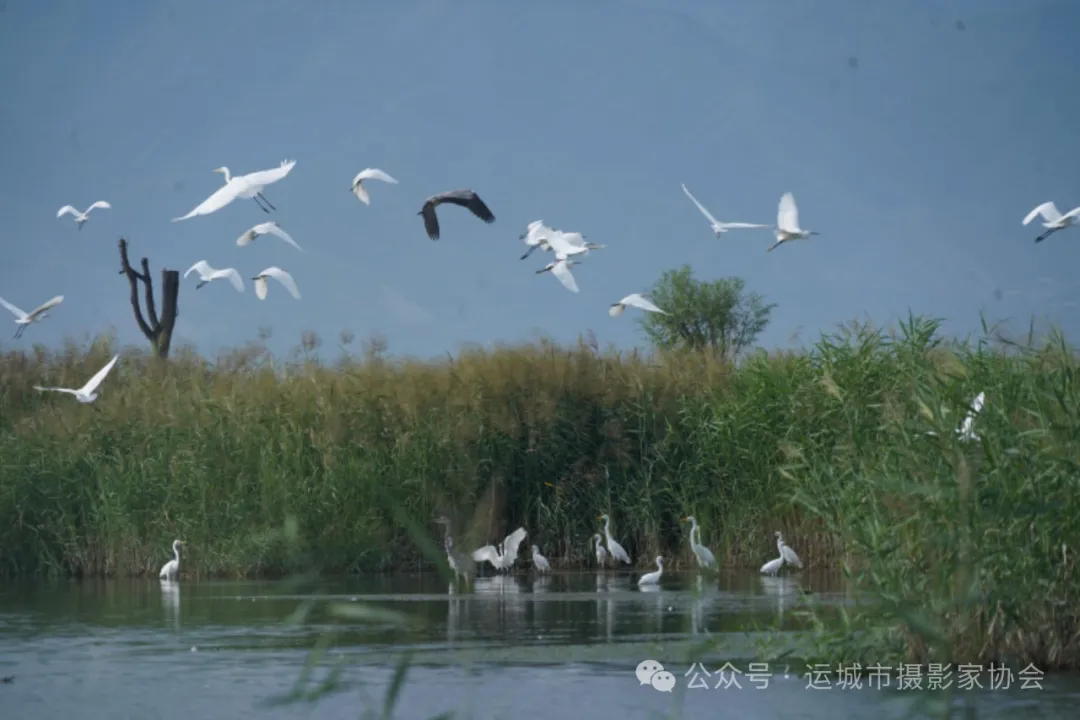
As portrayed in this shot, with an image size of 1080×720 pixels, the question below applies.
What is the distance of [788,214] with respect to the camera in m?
17.0

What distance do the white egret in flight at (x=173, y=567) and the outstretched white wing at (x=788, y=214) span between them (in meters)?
7.12

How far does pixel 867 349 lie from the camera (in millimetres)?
15102

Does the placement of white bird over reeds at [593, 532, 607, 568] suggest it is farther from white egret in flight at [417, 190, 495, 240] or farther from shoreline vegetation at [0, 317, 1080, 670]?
white egret in flight at [417, 190, 495, 240]

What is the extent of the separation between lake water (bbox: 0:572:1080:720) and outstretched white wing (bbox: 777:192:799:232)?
386 cm

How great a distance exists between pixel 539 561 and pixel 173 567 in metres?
3.66

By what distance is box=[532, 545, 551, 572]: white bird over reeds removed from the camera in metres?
15.8

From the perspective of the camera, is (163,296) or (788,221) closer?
(788,221)

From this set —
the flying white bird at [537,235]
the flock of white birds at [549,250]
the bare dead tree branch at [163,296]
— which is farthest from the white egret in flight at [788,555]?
the bare dead tree branch at [163,296]

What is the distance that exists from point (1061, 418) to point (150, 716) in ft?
16.1

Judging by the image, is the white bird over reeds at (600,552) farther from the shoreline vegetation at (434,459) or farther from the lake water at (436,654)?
the lake water at (436,654)

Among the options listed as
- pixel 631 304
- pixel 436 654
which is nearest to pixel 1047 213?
pixel 631 304

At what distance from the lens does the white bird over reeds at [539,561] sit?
51.7ft

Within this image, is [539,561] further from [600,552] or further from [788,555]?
[788,555]

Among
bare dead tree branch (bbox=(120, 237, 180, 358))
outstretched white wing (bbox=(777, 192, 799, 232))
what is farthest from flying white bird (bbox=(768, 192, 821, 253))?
bare dead tree branch (bbox=(120, 237, 180, 358))
